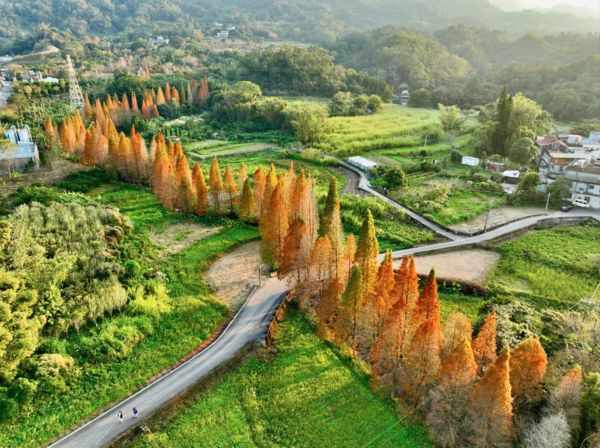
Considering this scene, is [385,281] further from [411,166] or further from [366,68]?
[366,68]

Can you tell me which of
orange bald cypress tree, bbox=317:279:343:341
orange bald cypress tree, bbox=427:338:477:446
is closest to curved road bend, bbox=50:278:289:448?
orange bald cypress tree, bbox=317:279:343:341

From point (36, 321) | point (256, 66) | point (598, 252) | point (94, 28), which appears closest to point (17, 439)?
point (36, 321)

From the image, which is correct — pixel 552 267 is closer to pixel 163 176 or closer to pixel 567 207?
pixel 567 207

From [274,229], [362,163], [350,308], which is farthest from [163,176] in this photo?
[362,163]

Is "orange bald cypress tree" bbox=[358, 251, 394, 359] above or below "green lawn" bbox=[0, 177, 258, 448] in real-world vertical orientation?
above

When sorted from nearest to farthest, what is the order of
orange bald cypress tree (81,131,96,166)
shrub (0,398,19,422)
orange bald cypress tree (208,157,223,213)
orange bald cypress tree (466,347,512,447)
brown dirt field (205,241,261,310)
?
orange bald cypress tree (466,347,512,447) < shrub (0,398,19,422) < brown dirt field (205,241,261,310) < orange bald cypress tree (208,157,223,213) < orange bald cypress tree (81,131,96,166)

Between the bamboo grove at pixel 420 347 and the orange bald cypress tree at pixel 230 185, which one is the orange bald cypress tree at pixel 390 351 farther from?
the orange bald cypress tree at pixel 230 185

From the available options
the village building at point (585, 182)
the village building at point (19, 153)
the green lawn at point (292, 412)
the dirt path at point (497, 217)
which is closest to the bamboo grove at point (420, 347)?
the green lawn at point (292, 412)

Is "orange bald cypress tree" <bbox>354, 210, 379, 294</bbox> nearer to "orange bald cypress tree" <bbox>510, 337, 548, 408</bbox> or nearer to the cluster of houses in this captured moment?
"orange bald cypress tree" <bbox>510, 337, 548, 408</bbox>
